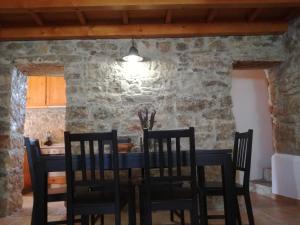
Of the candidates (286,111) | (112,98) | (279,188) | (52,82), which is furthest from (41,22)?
(279,188)

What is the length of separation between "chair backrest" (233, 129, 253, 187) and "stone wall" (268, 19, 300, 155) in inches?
54.8

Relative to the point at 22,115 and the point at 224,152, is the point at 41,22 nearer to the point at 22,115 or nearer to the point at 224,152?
the point at 22,115

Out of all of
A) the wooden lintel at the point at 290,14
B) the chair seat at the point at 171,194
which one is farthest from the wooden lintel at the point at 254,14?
the chair seat at the point at 171,194

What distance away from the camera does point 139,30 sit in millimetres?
3998

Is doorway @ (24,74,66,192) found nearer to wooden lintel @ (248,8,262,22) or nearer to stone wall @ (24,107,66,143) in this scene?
stone wall @ (24,107,66,143)

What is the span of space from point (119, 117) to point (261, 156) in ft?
9.42

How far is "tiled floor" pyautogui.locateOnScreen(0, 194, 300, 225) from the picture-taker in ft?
10.2

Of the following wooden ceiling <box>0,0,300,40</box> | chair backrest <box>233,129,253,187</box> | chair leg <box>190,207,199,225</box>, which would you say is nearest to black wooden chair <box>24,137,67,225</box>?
chair leg <box>190,207,199,225</box>

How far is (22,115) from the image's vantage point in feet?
14.2

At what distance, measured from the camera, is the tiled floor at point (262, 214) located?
10.2ft

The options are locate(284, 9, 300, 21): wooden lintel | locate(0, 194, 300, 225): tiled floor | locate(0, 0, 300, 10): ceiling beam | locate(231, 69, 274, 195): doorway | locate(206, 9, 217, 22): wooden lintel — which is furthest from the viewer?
locate(231, 69, 274, 195): doorway

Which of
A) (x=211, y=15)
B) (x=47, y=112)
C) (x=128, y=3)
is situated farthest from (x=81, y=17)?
(x=47, y=112)

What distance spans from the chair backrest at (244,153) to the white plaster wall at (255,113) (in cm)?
239

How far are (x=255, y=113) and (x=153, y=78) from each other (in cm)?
237
